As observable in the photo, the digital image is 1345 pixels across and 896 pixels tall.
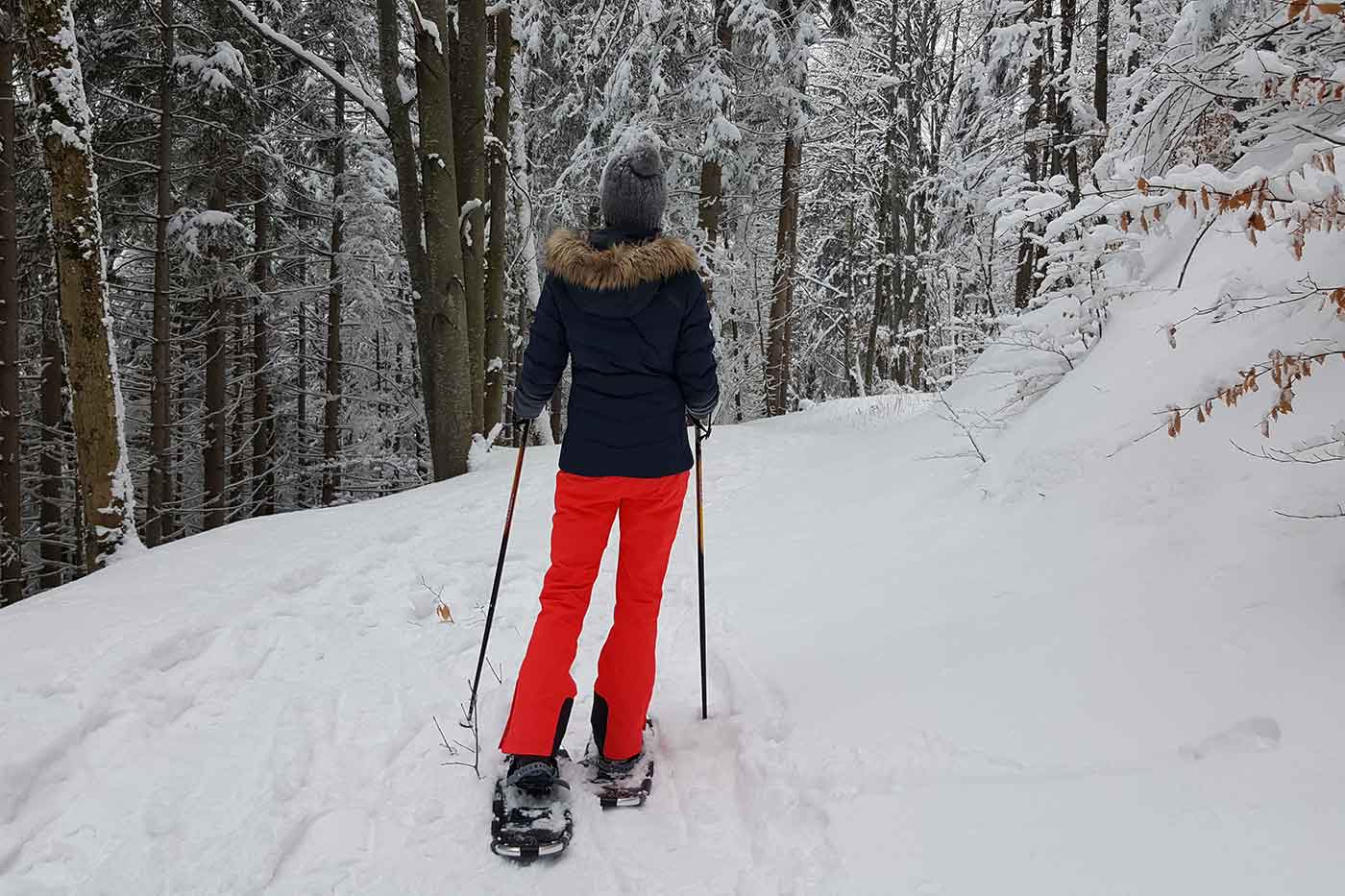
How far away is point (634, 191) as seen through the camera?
2.83 meters

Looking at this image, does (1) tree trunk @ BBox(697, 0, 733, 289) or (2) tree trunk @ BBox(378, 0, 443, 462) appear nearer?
(2) tree trunk @ BBox(378, 0, 443, 462)

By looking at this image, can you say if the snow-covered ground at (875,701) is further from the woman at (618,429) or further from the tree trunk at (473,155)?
the tree trunk at (473,155)

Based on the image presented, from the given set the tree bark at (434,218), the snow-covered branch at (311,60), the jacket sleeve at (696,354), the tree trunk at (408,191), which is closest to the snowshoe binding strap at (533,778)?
the jacket sleeve at (696,354)

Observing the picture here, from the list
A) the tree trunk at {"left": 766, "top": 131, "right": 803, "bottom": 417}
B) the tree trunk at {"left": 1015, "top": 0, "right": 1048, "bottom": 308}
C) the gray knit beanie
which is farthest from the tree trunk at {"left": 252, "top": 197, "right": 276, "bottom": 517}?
the gray knit beanie

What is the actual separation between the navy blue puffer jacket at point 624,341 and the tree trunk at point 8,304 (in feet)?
31.3

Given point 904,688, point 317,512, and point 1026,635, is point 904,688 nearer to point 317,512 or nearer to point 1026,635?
point 1026,635

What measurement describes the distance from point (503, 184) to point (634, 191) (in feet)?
28.8

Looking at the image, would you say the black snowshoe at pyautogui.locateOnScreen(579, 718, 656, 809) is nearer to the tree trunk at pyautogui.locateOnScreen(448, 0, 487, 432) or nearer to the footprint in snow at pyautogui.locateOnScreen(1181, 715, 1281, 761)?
the footprint in snow at pyautogui.locateOnScreen(1181, 715, 1281, 761)

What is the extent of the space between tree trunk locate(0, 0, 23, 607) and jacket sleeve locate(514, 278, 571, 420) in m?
9.35

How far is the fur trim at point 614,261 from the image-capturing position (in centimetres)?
273

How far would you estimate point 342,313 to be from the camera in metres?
20.3

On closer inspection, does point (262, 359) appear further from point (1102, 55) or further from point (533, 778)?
point (533, 778)

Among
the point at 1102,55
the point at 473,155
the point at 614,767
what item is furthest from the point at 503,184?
the point at 614,767

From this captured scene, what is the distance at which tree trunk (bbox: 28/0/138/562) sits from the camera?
5711 mm
